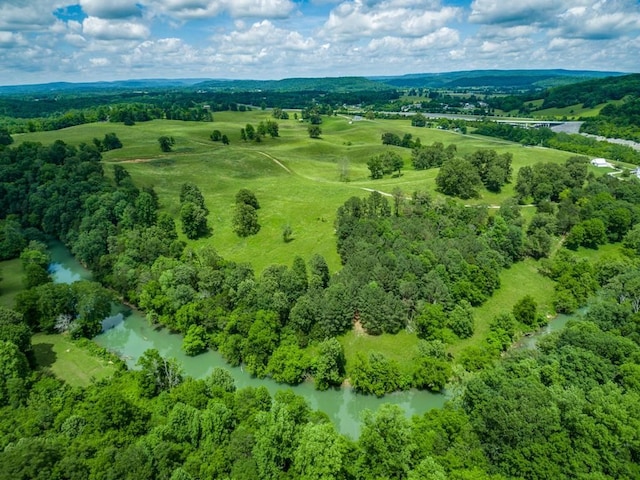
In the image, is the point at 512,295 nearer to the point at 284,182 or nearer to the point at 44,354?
the point at 284,182

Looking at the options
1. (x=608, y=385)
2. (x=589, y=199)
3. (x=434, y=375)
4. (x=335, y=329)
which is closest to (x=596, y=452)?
(x=608, y=385)

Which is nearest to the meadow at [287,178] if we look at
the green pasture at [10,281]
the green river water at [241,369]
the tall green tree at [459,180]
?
the tall green tree at [459,180]

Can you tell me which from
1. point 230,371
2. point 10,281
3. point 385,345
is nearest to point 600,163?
point 385,345

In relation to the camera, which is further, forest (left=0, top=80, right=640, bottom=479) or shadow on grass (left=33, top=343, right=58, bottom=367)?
shadow on grass (left=33, top=343, right=58, bottom=367)

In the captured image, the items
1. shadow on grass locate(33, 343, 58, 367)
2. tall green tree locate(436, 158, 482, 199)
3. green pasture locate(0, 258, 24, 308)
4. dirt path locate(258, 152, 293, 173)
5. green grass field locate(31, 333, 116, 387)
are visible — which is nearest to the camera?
green grass field locate(31, 333, 116, 387)

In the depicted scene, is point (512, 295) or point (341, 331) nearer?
point (341, 331)

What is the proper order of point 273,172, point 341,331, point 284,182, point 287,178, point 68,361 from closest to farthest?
point 68,361, point 341,331, point 284,182, point 287,178, point 273,172

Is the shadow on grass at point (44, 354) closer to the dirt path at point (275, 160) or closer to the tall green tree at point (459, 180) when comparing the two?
the tall green tree at point (459, 180)

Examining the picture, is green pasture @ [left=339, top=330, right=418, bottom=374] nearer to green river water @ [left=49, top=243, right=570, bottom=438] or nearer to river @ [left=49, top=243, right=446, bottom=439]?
river @ [left=49, top=243, right=446, bottom=439]

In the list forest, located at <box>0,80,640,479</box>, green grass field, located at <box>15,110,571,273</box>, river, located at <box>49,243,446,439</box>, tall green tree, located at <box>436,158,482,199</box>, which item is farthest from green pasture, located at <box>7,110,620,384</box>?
river, located at <box>49,243,446,439</box>
